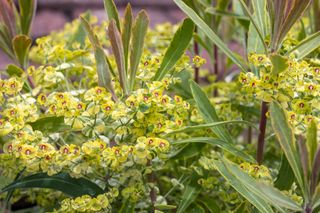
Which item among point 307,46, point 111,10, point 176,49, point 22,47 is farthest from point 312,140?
point 22,47

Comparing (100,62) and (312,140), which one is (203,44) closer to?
(100,62)

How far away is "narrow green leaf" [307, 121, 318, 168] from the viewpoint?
3.18 feet

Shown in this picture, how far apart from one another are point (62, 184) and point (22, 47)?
337 mm

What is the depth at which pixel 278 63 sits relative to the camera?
1.01m

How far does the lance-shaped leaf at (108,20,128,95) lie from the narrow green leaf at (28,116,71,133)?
0.48ft

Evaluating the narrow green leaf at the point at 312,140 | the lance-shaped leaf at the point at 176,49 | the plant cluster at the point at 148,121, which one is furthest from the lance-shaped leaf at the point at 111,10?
the narrow green leaf at the point at 312,140

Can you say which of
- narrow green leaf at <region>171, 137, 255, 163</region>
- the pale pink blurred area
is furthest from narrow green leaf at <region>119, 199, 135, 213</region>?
the pale pink blurred area

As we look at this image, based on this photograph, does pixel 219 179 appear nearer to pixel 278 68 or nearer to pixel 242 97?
pixel 242 97

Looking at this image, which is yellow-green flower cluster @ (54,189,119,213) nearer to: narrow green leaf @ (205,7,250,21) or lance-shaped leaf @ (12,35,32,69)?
lance-shaped leaf @ (12,35,32,69)

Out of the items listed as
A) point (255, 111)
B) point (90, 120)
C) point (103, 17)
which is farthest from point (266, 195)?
point (103, 17)

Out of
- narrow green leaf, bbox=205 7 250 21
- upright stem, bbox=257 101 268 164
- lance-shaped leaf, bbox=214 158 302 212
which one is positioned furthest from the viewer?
narrow green leaf, bbox=205 7 250 21

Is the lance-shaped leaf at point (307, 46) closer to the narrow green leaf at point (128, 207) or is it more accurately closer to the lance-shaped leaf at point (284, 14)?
the lance-shaped leaf at point (284, 14)

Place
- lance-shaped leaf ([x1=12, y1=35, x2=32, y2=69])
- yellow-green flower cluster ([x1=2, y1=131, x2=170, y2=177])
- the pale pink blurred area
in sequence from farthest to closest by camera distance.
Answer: the pale pink blurred area → lance-shaped leaf ([x1=12, y1=35, x2=32, y2=69]) → yellow-green flower cluster ([x1=2, y1=131, x2=170, y2=177])

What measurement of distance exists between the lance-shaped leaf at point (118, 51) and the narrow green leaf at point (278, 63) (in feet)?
0.95
